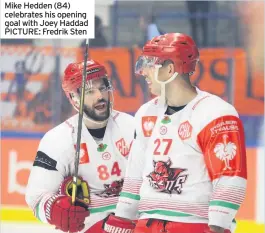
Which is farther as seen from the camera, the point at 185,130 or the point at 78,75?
the point at 78,75

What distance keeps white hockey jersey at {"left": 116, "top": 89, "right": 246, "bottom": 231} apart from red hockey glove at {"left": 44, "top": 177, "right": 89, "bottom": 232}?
24 cm

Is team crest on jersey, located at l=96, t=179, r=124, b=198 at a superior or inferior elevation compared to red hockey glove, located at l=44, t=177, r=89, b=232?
superior

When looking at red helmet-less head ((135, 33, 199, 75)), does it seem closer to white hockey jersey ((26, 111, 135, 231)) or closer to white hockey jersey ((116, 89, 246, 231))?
white hockey jersey ((116, 89, 246, 231))

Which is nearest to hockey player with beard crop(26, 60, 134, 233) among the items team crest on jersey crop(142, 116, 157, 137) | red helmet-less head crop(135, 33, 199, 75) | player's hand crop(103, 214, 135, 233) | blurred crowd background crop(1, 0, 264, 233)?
player's hand crop(103, 214, 135, 233)

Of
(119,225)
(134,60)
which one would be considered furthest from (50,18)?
Result: (134,60)

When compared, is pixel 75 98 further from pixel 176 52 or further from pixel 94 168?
pixel 176 52

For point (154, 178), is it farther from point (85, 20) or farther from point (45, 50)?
point (45, 50)

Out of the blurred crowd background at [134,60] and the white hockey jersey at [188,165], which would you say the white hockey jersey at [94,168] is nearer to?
the white hockey jersey at [188,165]

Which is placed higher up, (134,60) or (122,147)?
(134,60)

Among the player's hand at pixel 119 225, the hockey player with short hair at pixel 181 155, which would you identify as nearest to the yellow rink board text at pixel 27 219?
the player's hand at pixel 119 225

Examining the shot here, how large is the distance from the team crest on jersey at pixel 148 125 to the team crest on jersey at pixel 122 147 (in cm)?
32

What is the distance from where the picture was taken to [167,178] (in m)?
2.38

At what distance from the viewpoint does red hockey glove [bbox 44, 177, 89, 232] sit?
8.85 feet

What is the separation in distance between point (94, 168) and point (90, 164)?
0.7 inches
